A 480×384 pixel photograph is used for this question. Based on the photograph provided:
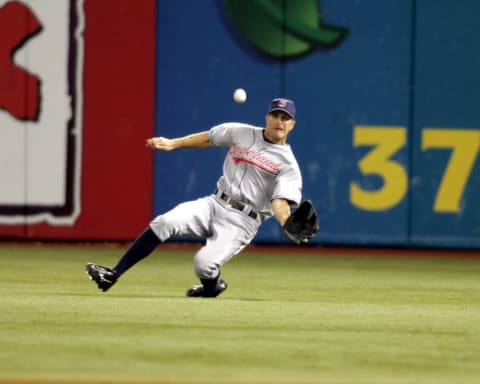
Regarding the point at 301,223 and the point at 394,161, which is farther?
the point at 394,161

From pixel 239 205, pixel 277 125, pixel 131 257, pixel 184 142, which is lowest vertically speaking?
pixel 131 257

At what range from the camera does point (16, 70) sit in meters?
13.1

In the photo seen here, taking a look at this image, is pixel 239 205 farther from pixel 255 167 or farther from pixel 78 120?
pixel 78 120

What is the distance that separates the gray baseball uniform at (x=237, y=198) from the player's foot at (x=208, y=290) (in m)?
0.15

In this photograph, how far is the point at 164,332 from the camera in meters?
6.56

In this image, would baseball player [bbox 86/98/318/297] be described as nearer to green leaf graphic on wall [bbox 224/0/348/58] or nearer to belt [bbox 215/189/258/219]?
belt [bbox 215/189/258/219]

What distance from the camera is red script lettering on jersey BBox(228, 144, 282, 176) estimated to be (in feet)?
27.3

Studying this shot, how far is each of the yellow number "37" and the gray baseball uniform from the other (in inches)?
189

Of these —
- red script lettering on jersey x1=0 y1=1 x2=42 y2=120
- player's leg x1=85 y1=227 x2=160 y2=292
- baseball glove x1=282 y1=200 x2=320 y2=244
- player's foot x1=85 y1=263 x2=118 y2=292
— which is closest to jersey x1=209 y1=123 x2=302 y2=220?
baseball glove x1=282 y1=200 x2=320 y2=244

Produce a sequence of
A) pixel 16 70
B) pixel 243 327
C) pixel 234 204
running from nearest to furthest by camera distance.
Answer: pixel 243 327
pixel 234 204
pixel 16 70

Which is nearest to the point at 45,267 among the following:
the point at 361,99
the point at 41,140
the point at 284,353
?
the point at 41,140

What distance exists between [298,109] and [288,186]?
5.09 metres

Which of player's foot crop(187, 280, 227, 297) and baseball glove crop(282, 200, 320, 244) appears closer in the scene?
baseball glove crop(282, 200, 320, 244)

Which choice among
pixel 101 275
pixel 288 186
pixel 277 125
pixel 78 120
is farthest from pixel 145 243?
pixel 78 120
